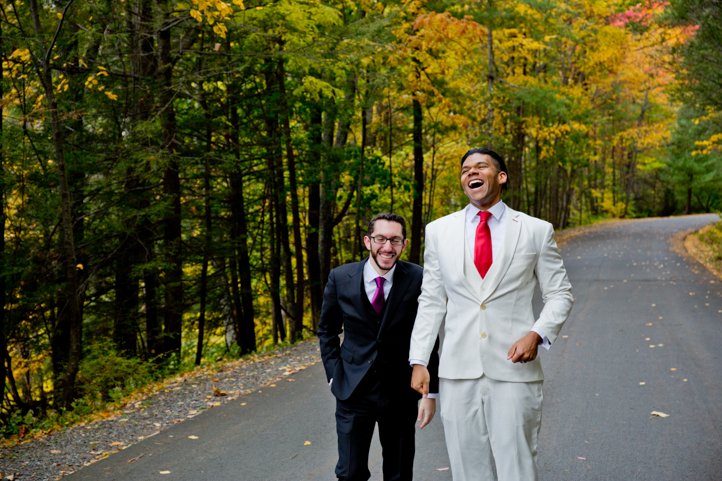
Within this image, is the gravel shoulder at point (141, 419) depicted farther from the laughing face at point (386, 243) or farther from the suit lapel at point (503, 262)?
the suit lapel at point (503, 262)

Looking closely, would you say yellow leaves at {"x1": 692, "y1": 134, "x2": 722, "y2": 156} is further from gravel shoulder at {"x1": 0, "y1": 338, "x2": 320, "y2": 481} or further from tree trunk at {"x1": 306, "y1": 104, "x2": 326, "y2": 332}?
gravel shoulder at {"x1": 0, "y1": 338, "x2": 320, "y2": 481}

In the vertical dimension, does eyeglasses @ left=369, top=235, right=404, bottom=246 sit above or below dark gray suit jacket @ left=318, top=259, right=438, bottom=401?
above

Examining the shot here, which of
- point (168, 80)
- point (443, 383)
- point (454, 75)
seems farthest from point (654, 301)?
point (443, 383)

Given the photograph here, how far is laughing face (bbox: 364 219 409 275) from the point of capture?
12.9 ft

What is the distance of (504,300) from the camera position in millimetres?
3328

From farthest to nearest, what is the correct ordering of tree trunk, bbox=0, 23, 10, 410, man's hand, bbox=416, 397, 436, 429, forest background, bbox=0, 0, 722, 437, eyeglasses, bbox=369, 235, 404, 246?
forest background, bbox=0, 0, 722, 437 → tree trunk, bbox=0, 23, 10, 410 → eyeglasses, bbox=369, 235, 404, 246 → man's hand, bbox=416, 397, 436, 429

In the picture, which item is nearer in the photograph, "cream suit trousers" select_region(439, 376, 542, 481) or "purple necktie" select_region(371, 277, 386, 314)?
"cream suit trousers" select_region(439, 376, 542, 481)

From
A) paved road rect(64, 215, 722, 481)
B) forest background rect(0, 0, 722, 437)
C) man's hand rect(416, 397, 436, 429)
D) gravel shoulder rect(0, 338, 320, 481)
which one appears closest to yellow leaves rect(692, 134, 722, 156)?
forest background rect(0, 0, 722, 437)

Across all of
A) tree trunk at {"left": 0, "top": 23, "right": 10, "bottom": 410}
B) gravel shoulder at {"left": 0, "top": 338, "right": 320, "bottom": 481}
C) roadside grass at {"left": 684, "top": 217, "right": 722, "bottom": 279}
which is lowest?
roadside grass at {"left": 684, "top": 217, "right": 722, "bottom": 279}

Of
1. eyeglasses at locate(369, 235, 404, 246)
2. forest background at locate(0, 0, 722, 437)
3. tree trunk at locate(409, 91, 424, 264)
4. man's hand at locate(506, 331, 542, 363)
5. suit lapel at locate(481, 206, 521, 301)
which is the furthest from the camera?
tree trunk at locate(409, 91, 424, 264)

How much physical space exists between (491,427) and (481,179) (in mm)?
1137

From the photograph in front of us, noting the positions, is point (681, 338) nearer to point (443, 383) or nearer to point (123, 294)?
point (443, 383)

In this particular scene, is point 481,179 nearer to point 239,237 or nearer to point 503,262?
point 503,262

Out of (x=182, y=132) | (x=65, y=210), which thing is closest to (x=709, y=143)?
(x=182, y=132)
